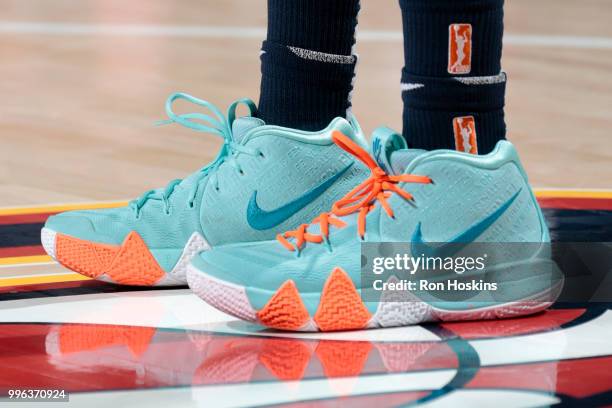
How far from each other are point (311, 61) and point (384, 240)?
0.29 metres

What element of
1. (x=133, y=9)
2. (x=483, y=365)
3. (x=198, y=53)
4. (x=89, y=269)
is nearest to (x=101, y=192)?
(x=89, y=269)

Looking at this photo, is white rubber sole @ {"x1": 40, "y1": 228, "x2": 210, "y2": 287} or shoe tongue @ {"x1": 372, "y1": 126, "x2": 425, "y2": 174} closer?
shoe tongue @ {"x1": 372, "y1": 126, "x2": 425, "y2": 174}

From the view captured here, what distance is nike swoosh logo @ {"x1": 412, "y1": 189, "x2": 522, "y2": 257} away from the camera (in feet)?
4.57

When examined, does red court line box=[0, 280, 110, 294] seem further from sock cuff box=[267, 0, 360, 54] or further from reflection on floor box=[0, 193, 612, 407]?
sock cuff box=[267, 0, 360, 54]

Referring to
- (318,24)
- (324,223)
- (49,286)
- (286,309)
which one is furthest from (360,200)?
(49,286)

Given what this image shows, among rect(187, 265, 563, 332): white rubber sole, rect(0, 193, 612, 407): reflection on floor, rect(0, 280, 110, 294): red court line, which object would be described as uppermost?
rect(187, 265, 563, 332): white rubber sole

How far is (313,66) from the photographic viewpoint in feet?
5.17

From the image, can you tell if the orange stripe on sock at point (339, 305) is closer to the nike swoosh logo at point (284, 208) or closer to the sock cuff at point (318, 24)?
the nike swoosh logo at point (284, 208)

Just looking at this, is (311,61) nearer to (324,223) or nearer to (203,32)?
(324,223)

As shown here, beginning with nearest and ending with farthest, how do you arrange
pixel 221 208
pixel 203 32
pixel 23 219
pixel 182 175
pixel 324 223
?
pixel 324 223, pixel 221 208, pixel 23 219, pixel 182 175, pixel 203 32

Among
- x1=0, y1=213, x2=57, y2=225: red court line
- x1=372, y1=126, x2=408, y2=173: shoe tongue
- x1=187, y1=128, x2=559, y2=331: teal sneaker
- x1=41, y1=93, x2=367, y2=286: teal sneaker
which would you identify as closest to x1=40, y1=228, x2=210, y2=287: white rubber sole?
x1=41, y1=93, x2=367, y2=286: teal sneaker

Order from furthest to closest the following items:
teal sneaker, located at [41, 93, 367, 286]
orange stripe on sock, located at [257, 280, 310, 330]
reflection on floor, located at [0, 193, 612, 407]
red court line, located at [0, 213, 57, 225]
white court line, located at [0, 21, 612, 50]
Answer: white court line, located at [0, 21, 612, 50] → red court line, located at [0, 213, 57, 225] → teal sneaker, located at [41, 93, 367, 286] → orange stripe on sock, located at [257, 280, 310, 330] → reflection on floor, located at [0, 193, 612, 407]

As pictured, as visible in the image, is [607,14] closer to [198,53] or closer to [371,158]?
[198,53]

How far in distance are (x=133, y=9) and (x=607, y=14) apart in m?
2.19
